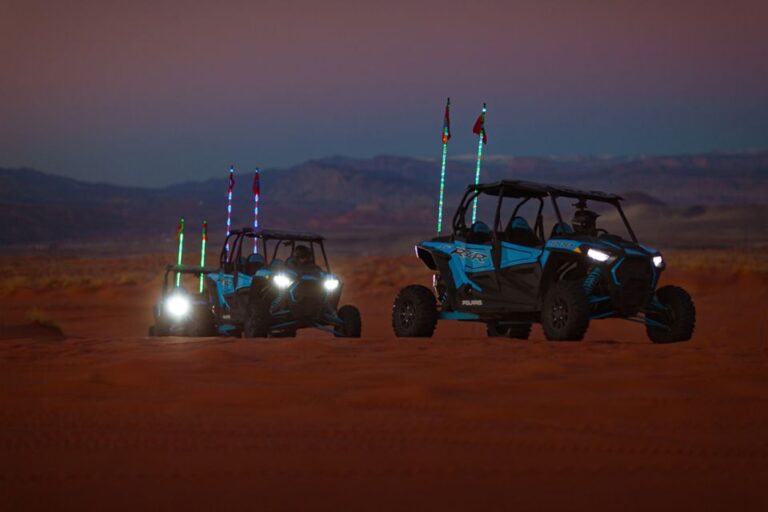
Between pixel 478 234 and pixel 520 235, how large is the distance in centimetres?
69

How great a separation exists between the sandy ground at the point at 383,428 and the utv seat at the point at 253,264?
6.31m

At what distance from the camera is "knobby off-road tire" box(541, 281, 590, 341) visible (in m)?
11.5

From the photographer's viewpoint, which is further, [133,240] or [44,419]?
[133,240]

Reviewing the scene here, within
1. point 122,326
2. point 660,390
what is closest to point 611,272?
point 660,390

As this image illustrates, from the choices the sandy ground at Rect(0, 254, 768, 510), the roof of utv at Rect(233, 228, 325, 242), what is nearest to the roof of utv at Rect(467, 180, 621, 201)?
the sandy ground at Rect(0, 254, 768, 510)

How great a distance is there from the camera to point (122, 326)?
24.2 meters

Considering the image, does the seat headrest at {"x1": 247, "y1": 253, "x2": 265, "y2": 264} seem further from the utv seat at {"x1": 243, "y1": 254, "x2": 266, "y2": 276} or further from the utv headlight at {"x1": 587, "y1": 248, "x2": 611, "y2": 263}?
the utv headlight at {"x1": 587, "y1": 248, "x2": 611, "y2": 263}

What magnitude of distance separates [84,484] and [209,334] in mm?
11874

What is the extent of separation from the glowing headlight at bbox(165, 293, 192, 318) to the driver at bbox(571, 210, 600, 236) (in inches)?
287

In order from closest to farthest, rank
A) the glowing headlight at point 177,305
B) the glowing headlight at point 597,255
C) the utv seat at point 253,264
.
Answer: the glowing headlight at point 597,255 → the utv seat at point 253,264 → the glowing headlight at point 177,305

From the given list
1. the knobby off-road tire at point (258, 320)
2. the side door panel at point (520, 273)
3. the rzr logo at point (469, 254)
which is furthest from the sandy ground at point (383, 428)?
the knobby off-road tire at point (258, 320)

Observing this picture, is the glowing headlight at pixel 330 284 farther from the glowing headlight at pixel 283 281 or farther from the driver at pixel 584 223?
the driver at pixel 584 223

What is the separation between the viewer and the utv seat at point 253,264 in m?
16.4

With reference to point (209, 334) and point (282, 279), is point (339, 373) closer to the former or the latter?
point (282, 279)
